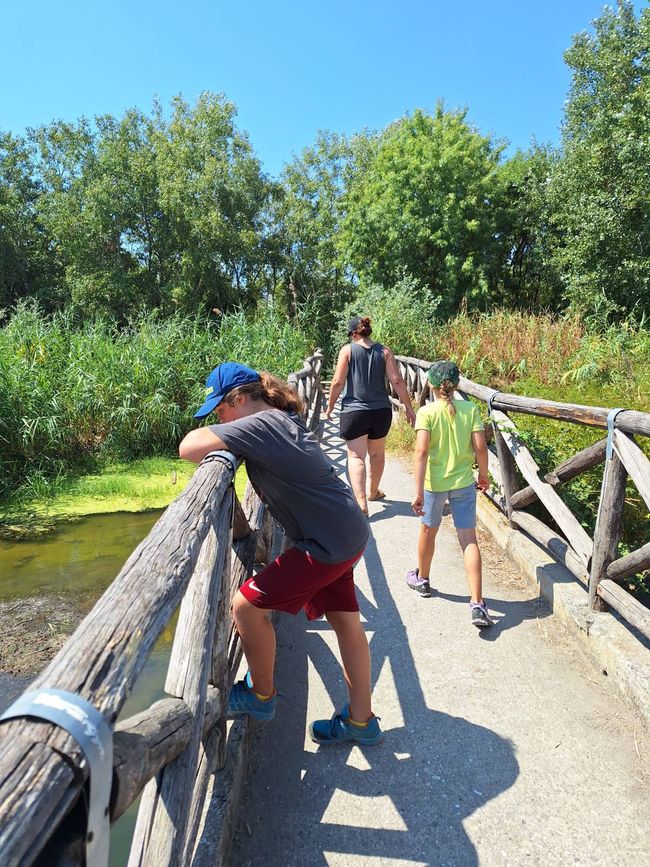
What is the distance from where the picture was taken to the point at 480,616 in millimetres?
3408

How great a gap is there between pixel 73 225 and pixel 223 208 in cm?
822

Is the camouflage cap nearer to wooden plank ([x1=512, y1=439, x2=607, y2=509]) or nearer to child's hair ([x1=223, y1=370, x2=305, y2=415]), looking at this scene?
wooden plank ([x1=512, y1=439, x2=607, y2=509])

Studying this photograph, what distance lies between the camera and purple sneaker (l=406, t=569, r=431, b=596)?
12.7 feet

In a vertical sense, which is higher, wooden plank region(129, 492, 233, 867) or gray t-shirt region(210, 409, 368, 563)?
gray t-shirt region(210, 409, 368, 563)

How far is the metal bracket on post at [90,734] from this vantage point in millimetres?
844

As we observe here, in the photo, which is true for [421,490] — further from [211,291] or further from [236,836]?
[211,291]

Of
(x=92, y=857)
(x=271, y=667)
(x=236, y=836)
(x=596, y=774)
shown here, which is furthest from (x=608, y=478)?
(x=92, y=857)

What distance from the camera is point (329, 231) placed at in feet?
96.0

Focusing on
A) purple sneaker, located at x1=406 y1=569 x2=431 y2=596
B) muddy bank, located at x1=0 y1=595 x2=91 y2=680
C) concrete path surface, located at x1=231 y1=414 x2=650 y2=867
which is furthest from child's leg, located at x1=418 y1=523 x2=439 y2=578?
muddy bank, located at x1=0 y1=595 x2=91 y2=680

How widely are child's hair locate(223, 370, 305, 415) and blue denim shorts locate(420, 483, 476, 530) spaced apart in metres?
1.58

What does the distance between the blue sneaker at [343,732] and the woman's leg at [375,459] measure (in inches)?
114

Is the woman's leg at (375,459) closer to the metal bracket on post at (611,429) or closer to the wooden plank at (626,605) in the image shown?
the metal bracket on post at (611,429)

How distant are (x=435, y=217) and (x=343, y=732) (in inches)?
764

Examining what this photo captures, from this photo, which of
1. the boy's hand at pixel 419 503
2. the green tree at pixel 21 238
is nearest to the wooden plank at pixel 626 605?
the boy's hand at pixel 419 503
